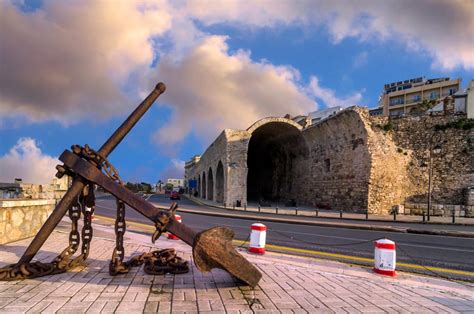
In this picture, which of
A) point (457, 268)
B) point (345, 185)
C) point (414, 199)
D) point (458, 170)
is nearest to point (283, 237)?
point (457, 268)

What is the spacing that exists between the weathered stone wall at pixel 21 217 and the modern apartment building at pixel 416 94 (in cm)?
6220

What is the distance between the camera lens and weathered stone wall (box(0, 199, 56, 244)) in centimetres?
680

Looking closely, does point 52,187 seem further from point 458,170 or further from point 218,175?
point 458,170

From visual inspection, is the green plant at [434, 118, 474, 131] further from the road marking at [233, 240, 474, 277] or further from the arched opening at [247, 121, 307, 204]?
the road marking at [233, 240, 474, 277]

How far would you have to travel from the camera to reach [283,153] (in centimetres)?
3509

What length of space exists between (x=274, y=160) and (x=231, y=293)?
33.7m

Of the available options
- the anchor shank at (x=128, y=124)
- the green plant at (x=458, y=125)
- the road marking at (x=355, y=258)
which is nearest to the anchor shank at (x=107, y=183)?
the anchor shank at (x=128, y=124)

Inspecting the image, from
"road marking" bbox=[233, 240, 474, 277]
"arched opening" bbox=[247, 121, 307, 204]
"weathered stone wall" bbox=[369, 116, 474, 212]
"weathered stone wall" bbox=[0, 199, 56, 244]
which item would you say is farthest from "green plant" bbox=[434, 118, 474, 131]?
"weathered stone wall" bbox=[0, 199, 56, 244]

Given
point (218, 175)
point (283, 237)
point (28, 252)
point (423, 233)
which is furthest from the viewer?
point (218, 175)

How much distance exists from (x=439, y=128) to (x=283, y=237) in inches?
755

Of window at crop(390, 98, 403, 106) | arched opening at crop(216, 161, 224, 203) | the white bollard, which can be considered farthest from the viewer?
window at crop(390, 98, 403, 106)

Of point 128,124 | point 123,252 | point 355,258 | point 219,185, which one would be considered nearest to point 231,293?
point 123,252

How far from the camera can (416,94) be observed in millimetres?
64375

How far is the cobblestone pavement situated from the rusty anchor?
0.59 feet
